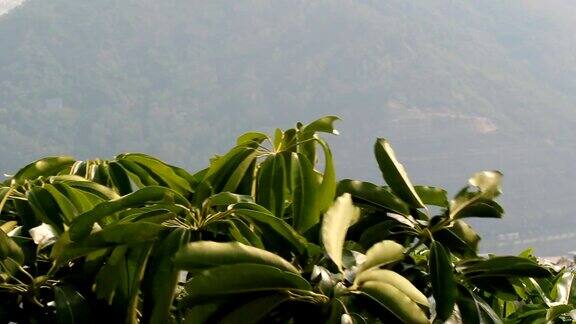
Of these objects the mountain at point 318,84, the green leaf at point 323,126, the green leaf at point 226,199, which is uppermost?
the green leaf at point 323,126

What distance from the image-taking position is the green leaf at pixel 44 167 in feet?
3.51

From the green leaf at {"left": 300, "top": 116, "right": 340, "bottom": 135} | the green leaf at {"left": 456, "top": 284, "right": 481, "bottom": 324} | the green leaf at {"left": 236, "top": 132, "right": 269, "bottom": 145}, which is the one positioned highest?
the green leaf at {"left": 300, "top": 116, "right": 340, "bottom": 135}

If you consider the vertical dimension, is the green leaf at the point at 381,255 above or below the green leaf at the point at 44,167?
below

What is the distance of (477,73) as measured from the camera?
292 feet

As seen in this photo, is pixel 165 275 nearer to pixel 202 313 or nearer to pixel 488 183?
pixel 202 313

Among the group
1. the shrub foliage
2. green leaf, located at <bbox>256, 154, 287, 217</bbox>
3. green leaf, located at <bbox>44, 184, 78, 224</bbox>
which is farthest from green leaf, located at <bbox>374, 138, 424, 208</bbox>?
green leaf, located at <bbox>44, 184, 78, 224</bbox>

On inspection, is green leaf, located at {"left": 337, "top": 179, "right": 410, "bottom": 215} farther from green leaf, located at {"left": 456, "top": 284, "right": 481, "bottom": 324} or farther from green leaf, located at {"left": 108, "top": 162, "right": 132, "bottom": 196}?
green leaf, located at {"left": 108, "top": 162, "right": 132, "bottom": 196}

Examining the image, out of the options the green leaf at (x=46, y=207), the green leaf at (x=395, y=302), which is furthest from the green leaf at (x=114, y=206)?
the green leaf at (x=395, y=302)

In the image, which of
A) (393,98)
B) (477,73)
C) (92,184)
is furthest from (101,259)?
(477,73)

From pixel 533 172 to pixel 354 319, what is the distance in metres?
73.1

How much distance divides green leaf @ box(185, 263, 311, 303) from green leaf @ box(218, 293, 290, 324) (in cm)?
1

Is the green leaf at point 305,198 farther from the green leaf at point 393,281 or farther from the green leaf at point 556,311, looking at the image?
the green leaf at point 556,311

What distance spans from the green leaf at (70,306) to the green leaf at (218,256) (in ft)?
0.51

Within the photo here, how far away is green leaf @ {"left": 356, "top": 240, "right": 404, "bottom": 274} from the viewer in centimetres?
81
